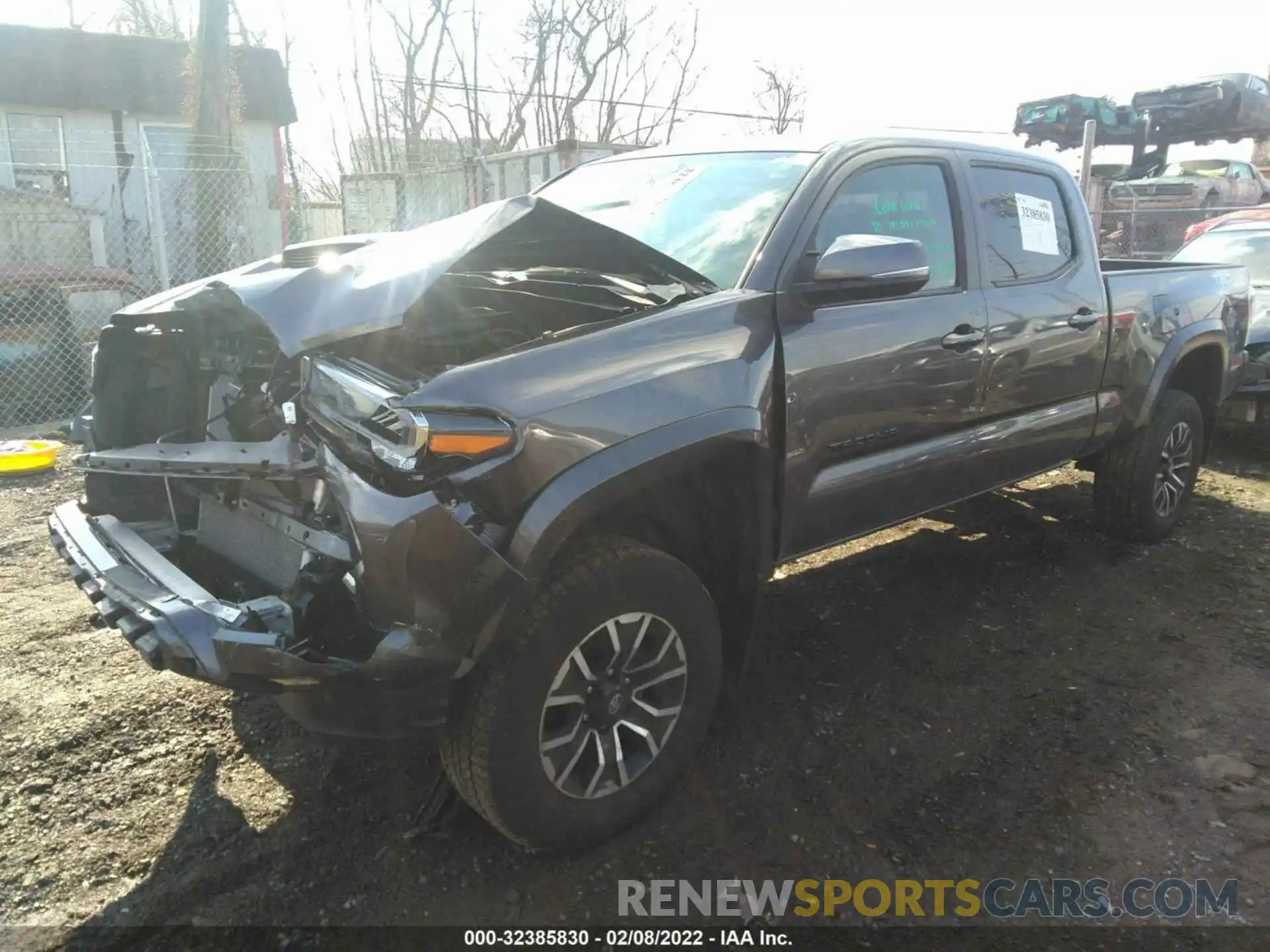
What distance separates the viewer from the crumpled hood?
241cm

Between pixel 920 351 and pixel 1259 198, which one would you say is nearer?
pixel 920 351

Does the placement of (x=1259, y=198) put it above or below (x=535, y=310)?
above

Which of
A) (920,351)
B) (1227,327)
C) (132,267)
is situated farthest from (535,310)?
(132,267)

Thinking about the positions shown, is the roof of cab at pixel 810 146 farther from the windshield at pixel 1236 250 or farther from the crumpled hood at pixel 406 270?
the windshield at pixel 1236 250

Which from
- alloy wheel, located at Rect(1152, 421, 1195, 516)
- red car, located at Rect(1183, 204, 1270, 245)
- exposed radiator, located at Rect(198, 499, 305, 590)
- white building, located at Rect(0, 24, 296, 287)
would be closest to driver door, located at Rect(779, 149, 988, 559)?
exposed radiator, located at Rect(198, 499, 305, 590)

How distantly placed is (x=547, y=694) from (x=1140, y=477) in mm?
3783

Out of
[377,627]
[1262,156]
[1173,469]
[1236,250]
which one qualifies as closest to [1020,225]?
[1173,469]

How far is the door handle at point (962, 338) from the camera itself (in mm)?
3305

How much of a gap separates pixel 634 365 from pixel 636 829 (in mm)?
1373

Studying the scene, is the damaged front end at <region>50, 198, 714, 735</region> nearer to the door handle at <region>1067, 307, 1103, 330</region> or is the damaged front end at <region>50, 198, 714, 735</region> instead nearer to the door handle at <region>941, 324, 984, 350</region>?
the door handle at <region>941, 324, 984, 350</region>

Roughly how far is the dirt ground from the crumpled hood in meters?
1.40

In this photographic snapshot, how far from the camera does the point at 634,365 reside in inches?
95.2

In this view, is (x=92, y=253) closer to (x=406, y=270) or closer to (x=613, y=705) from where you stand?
(x=406, y=270)

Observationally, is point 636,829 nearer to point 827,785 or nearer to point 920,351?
point 827,785
